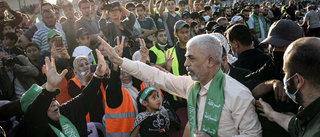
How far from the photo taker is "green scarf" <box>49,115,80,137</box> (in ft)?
9.35

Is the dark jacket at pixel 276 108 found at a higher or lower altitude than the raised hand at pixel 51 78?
lower

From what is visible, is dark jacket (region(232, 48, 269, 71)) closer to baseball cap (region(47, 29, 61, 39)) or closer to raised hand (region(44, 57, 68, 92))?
raised hand (region(44, 57, 68, 92))

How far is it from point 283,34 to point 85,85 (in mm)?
2923

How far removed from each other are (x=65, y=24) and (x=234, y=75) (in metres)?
4.67

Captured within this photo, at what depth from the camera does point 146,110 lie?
3.96m

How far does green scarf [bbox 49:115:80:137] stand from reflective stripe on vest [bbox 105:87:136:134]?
0.82m

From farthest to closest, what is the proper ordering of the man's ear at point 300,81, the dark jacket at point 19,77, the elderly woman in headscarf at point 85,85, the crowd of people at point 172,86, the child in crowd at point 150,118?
the dark jacket at point 19,77
the elderly woman in headscarf at point 85,85
the child in crowd at point 150,118
the crowd of people at point 172,86
the man's ear at point 300,81

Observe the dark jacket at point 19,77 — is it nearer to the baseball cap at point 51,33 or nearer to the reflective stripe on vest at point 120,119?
the baseball cap at point 51,33

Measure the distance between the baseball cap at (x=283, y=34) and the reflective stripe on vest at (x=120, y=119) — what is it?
224cm

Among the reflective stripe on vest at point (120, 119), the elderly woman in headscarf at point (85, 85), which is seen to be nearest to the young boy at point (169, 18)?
the elderly woman in headscarf at point (85, 85)

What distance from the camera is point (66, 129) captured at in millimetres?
2955

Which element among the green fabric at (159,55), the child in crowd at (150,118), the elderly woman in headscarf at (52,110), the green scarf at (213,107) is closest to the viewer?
the green scarf at (213,107)

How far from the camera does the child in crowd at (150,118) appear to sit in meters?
3.75

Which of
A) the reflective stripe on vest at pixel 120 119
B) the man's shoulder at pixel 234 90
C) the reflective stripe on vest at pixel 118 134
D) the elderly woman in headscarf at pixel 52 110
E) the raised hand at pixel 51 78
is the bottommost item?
the reflective stripe on vest at pixel 118 134
